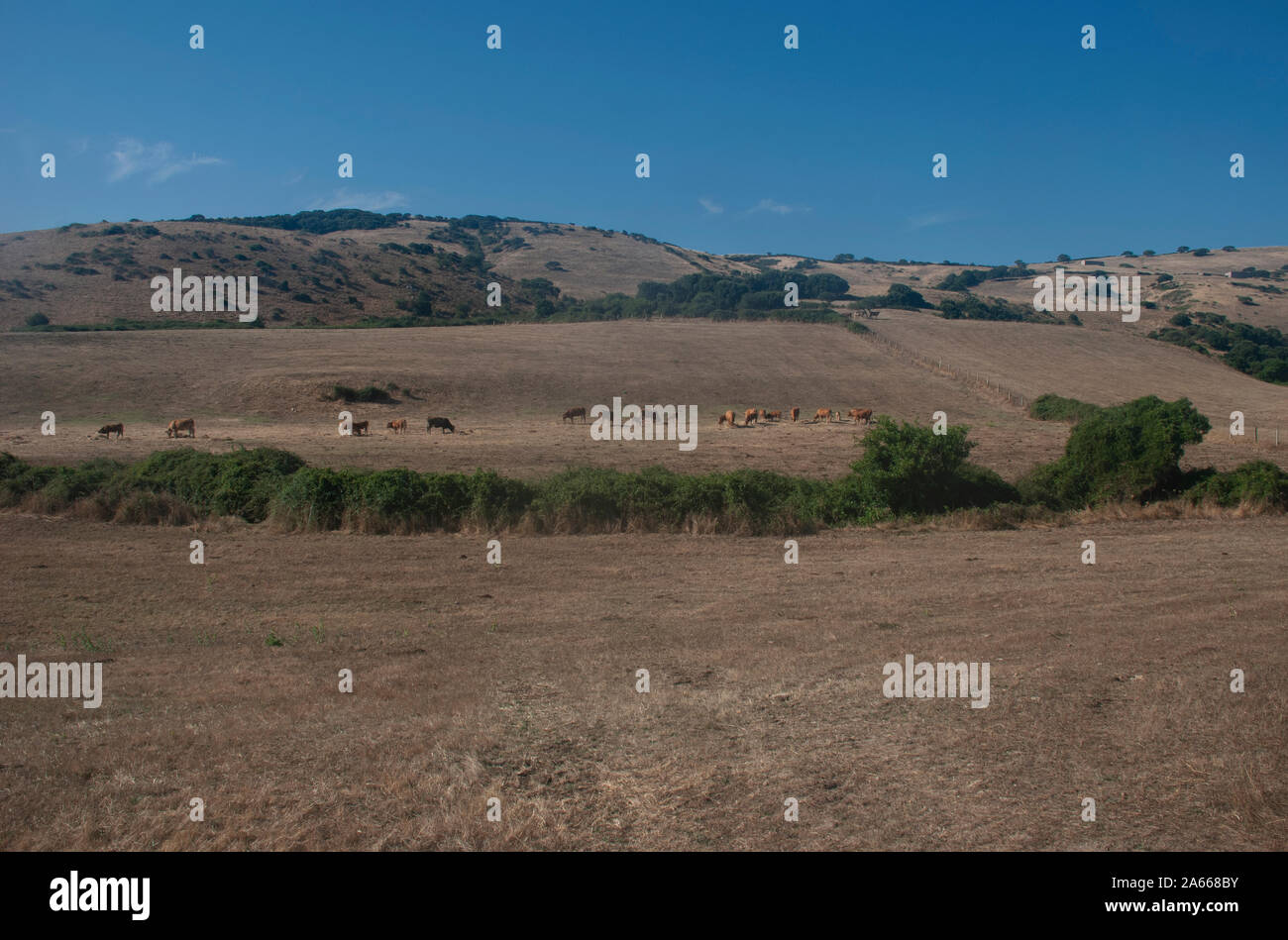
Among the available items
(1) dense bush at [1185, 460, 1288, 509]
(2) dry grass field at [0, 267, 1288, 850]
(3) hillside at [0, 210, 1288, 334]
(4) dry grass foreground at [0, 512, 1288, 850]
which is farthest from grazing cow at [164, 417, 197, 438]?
(3) hillside at [0, 210, 1288, 334]

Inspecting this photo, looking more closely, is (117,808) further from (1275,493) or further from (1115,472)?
(1275,493)

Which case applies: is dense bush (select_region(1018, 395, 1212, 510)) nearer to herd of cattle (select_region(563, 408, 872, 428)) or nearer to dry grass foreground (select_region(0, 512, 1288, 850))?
dry grass foreground (select_region(0, 512, 1288, 850))

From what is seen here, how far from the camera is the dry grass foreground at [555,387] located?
33.7 meters

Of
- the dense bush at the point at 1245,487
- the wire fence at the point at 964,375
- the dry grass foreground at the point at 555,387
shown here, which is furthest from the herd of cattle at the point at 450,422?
the dense bush at the point at 1245,487

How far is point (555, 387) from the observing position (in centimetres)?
5441

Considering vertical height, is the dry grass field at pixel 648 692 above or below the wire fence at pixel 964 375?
below

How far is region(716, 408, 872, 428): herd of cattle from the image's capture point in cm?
4562

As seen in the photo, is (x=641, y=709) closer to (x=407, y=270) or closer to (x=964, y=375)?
(x=964, y=375)

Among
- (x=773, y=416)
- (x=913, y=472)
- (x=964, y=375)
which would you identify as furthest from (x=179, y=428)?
(x=964, y=375)

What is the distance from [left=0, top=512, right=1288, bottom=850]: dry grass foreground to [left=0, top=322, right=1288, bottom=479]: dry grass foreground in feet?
48.9

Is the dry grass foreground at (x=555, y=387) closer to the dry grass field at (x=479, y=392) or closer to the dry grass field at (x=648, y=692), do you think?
the dry grass field at (x=479, y=392)

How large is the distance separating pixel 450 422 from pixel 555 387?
12820 millimetres

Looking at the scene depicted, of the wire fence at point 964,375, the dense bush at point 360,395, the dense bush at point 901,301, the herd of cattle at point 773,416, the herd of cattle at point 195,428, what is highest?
the dense bush at point 901,301
